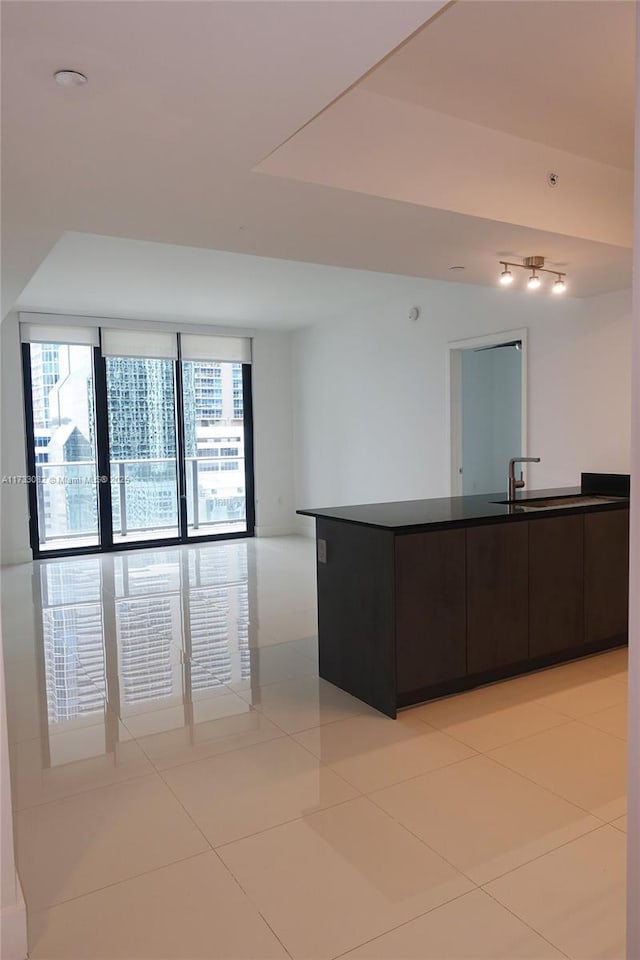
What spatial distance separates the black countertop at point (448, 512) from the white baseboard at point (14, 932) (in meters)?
1.96

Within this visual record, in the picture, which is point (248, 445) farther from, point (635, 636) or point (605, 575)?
point (635, 636)

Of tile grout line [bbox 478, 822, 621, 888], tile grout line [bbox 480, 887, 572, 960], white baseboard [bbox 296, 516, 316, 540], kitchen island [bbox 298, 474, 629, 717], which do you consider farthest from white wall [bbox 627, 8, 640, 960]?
white baseboard [bbox 296, 516, 316, 540]

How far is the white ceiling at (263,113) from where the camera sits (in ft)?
5.65

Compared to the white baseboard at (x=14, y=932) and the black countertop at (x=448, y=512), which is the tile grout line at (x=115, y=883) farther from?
the black countertop at (x=448, y=512)

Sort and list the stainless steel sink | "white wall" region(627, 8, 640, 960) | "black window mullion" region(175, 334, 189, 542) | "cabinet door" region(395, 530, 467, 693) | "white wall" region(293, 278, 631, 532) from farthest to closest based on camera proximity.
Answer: "black window mullion" region(175, 334, 189, 542)
"white wall" region(293, 278, 631, 532)
the stainless steel sink
"cabinet door" region(395, 530, 467, 693)
"white wall" region(627, 8, 640, 960)

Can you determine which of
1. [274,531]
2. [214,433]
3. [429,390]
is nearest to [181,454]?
[214,433]

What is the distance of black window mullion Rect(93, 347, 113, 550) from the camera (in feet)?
26.1

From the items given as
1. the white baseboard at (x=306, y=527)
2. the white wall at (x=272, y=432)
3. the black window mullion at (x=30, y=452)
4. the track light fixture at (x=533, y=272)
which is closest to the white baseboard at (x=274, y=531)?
the white wall at (x=272, y=432)

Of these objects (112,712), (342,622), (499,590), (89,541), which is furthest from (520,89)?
(89,541)

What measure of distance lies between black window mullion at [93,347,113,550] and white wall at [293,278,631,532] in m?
2.51

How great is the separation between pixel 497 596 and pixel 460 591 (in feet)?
0.89

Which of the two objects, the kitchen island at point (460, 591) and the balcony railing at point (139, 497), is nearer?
the kitchen island at point (460, 591)

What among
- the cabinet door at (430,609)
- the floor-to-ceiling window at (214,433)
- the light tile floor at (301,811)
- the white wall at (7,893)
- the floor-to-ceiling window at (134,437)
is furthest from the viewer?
the floor-to-ceiling window at (214,433)

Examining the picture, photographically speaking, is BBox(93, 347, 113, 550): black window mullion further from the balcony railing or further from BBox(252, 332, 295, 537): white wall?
BBox(252, 332, 295, 537): white wall
